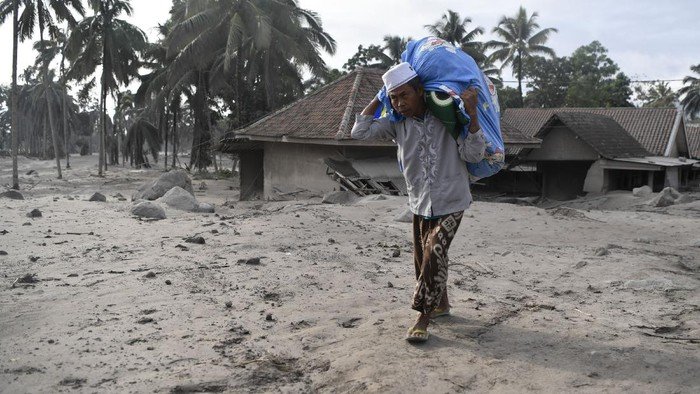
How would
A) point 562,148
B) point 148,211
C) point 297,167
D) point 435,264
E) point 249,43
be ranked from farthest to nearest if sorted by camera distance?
point 249,43 < point 562,148 < point 297,167 < point 148,211 < point 435,264

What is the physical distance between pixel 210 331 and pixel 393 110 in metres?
1.62

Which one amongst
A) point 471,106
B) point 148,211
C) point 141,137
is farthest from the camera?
point 141,137

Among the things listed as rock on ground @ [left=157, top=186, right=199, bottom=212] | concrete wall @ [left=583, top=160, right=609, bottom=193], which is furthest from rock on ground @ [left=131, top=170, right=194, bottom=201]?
concrete wall @ [left=583, top=160, right=609, bottom=193]

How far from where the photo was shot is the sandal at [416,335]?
3168mm

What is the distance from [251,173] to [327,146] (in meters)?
6.31

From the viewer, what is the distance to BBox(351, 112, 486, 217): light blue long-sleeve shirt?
3.29 meters

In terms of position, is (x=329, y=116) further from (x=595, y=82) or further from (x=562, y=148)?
(x=595, y=82)

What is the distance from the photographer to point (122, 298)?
4.03 meters

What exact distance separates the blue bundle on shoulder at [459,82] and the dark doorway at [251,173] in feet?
53.9

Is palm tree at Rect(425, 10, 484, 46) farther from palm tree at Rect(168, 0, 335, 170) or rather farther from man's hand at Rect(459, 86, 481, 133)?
man's hand at Rect(459, 86, 481, 133)

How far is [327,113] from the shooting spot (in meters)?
15.6

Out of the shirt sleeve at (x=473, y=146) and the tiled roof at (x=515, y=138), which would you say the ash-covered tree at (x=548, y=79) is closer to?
the tiled roof at (x=515, y=138)

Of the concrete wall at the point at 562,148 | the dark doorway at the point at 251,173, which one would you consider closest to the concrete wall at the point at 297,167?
the dark doorway at the point at 251,173

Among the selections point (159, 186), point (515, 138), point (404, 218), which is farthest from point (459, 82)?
point (515, 138)
